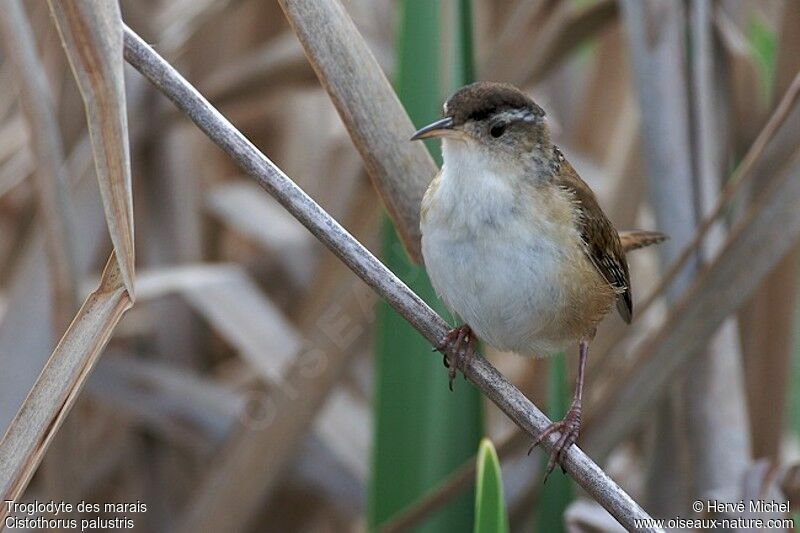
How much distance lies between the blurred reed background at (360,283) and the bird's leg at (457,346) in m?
0.10

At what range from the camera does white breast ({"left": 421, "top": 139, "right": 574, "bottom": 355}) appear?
1651mm

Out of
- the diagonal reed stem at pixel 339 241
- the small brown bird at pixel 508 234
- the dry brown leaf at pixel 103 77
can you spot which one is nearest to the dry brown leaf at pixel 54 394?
the dry brown leaf at pixel 103 77

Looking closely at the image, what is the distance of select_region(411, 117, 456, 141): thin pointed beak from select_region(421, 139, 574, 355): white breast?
0.06m

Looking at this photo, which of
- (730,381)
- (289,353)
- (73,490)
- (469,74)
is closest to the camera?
(469,74)

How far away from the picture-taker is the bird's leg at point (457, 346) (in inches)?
63.9

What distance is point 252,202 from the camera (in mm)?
3105

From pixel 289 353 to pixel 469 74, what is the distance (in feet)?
3.45

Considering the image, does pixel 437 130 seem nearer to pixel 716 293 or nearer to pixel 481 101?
pixel 481 101

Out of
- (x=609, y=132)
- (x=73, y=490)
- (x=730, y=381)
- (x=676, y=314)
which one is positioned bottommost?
(x=730, y=381)

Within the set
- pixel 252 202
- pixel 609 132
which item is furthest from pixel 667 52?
pixel 252 202

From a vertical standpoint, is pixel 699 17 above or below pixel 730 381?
above

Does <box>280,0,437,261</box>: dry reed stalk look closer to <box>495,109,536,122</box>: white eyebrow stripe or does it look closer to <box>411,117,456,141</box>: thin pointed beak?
<box>411,117,456,141</box>: thin pointed beak

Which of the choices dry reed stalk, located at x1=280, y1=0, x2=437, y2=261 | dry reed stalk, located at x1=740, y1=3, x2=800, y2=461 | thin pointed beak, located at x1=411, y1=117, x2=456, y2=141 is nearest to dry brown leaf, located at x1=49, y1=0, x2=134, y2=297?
dry reed stalk, located at x1=280, y1=0, x2=437, y2=261

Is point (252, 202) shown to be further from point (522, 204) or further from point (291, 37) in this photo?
point (522, 204)
